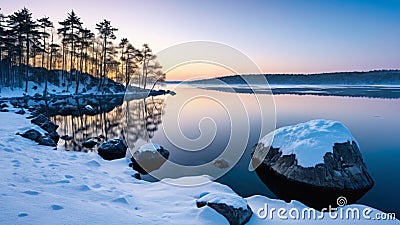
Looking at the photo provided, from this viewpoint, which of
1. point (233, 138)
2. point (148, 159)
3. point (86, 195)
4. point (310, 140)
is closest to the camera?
point (86, 195)

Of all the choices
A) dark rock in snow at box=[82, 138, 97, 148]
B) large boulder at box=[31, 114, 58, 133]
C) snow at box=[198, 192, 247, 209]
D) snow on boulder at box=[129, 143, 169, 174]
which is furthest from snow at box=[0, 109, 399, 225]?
large boulder at box=[31, 114, 58, 133]

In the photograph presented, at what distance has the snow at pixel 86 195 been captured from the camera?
351cm

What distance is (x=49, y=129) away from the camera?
1330 cm

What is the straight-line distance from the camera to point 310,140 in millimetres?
8648

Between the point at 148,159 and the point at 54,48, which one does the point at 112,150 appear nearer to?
the point at 148,159

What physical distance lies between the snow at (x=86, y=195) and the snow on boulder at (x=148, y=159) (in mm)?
955

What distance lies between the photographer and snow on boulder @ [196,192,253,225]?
15.0 feet

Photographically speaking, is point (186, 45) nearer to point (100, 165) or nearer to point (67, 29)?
point (100, 165)

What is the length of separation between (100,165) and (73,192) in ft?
10.9

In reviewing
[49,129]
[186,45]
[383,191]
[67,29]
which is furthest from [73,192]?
[67,29]

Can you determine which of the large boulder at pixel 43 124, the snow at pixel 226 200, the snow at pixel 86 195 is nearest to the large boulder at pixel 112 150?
the snow at pixel 86 195

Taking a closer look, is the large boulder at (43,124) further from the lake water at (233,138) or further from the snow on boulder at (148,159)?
the snow on boulder at (148,159)

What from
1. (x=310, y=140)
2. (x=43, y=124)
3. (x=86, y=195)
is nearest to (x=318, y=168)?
(x=310, y=140)

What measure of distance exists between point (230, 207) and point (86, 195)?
2795 millimetres
